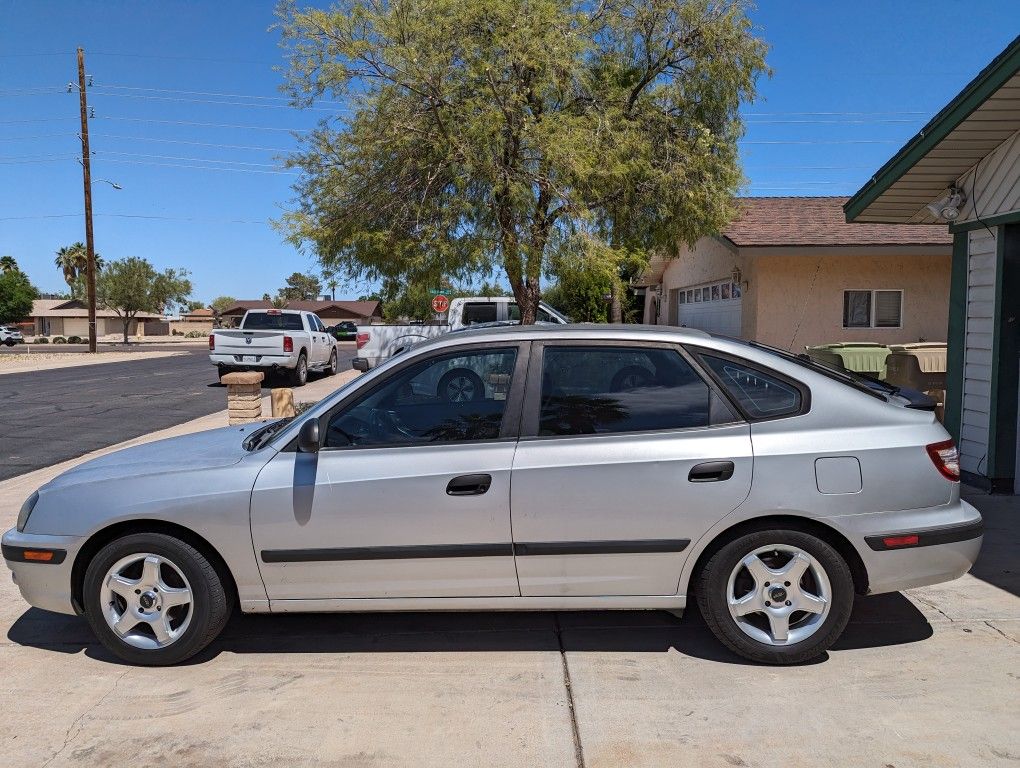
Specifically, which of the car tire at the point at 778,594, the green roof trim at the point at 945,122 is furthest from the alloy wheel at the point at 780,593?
the green roof trim at the point at 945,122

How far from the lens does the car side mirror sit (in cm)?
369

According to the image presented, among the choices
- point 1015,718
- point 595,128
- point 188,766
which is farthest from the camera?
point 595,128

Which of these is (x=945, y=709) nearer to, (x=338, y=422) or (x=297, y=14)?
(x=338, y=422)

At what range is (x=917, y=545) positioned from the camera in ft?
12.3

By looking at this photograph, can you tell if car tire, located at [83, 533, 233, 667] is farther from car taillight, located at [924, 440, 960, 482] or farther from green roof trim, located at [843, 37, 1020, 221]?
green roof trim, located at [843, 37, 1020, 221]

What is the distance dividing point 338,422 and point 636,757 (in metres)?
1.98

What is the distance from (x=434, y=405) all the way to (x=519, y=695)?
148 centimetres

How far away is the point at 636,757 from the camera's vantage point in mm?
3096

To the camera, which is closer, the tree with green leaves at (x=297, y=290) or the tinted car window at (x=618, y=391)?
the tinted car window at (x=618, y=391)

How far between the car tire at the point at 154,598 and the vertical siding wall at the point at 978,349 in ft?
21.3

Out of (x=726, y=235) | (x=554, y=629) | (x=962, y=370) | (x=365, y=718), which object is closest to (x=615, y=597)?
(x=554, y=629)

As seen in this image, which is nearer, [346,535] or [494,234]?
[346,535]

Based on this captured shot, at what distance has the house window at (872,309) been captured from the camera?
15.5 m

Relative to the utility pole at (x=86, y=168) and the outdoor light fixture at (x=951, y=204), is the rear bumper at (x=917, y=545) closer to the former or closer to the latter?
the outdoor light fixture at (x=951, y=204)
